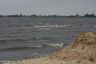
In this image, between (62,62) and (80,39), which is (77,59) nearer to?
(62,62)

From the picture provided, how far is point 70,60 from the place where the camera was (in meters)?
14.0

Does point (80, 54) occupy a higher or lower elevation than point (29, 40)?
higher

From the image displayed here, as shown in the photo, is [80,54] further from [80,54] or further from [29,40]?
[29,40]

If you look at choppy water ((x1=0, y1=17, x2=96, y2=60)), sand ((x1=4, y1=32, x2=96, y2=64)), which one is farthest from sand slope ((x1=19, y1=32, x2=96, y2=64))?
choppy water ((x1=0, y1=17, x2=96, y2=60))

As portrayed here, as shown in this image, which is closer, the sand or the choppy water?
the sand

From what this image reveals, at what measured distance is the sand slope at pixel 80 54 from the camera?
13836mm

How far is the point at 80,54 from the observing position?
14.2 meters

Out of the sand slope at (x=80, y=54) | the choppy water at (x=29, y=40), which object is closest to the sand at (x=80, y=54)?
the sand slope at (x=80, y=54)

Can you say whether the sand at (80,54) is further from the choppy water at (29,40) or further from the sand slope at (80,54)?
the choppy water at (29,40)

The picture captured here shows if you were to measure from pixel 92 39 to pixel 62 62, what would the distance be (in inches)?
79.0

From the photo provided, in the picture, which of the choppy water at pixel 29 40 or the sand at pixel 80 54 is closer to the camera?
the sand at pixel 80 54

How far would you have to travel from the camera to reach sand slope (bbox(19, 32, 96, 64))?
13836mm

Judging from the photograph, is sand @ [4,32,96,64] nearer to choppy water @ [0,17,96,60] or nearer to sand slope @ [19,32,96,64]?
sand slope @ [19,32,96,64]

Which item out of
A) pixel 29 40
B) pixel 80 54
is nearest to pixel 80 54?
pixel 80 54
